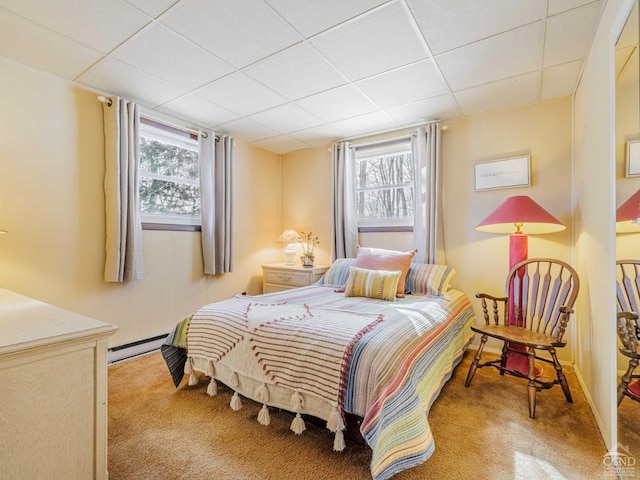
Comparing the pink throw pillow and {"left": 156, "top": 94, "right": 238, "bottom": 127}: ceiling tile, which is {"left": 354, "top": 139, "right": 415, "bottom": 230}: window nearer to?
the pink throw pillow

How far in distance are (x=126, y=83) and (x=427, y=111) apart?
8.85ft

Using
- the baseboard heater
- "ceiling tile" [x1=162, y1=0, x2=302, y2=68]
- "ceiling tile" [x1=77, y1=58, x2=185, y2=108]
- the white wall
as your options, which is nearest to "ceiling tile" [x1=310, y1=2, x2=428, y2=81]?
"ceiling tile" [x1=162, y1=0, x2=302, y2=68]

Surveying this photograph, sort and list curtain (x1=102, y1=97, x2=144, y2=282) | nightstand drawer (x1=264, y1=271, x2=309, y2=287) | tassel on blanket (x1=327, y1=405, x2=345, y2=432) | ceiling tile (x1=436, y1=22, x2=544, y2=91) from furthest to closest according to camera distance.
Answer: nightstand drawer (x1=264, y1=271, x2=309, y2=287), curtain (x1=102, y1=97, x2=144, y2=282), ceiling tile (x1=436, y1=22, x2=544, y2=91), tassel on blanket (x1=327, y1=405, x2=345, y2=432)

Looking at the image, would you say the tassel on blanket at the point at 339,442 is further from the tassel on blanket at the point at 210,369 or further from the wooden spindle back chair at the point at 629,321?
the wooden spindle back chair at the point at 629,321

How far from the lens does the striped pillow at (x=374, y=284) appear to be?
2486 millimetres

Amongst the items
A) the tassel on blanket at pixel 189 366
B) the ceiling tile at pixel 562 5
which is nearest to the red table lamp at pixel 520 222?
the ceiling tile at pixel 562 5

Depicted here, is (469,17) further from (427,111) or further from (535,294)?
(535,294)

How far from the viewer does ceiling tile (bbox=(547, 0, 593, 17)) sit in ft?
5.23

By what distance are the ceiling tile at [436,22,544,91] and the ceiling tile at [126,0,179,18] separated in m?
1.73

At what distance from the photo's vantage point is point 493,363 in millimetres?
2207

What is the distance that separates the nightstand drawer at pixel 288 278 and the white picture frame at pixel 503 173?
2094mm

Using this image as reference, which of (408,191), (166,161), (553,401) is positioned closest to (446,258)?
(408,191)

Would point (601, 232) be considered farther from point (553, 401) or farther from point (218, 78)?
point (218, 78)

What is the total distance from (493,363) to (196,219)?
3.14m
